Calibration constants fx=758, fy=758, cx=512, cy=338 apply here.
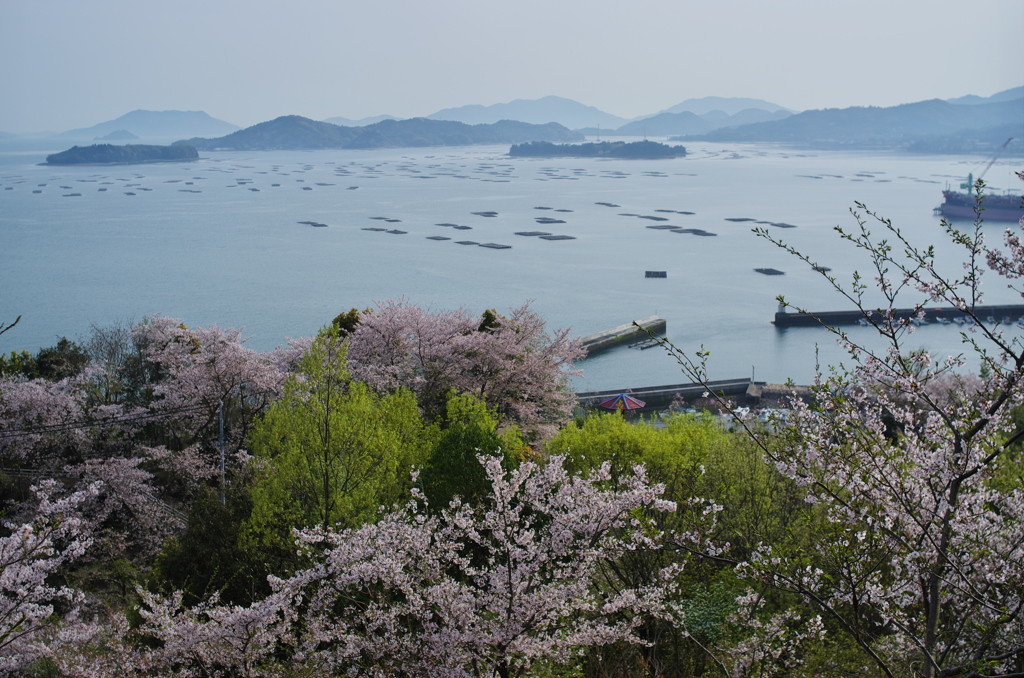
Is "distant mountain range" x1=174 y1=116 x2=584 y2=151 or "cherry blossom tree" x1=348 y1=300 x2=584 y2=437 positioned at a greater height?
"distant mountain range" x1=174 y1=116 x2=584 y2=151

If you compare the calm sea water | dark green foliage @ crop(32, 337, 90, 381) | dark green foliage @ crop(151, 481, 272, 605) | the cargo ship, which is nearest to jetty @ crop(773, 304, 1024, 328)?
the calm sea water

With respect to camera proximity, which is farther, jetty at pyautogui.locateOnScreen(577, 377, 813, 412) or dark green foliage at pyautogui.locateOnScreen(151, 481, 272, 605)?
jetty at pyautogui.locateOnScreen(577, 377, 813, 412)

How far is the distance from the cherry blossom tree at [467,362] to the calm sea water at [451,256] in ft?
30.8

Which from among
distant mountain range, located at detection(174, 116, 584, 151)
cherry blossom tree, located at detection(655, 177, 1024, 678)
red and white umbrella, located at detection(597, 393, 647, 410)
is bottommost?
red and white umbrella, located at detection(597, 393, 647, 410)

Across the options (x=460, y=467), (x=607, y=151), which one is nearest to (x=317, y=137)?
(x=607, y=151)

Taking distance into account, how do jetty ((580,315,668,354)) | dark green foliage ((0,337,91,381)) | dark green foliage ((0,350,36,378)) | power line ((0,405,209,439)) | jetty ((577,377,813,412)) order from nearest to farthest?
1. power line ((0,405,209,439))
2. dark green foliage ((0,350,36,378))
3. dark green foliage ((0,337,91,381))
4. jetty ((577,377,813,412))
5. jetty ((580,315,668,354))

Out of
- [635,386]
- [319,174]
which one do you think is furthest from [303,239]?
[319,174]

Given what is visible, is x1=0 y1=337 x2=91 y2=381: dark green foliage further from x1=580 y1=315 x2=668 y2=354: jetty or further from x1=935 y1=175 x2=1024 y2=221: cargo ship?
x1=935 y1=175 x2=1024 y2=221: cargo ship

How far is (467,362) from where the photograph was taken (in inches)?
582

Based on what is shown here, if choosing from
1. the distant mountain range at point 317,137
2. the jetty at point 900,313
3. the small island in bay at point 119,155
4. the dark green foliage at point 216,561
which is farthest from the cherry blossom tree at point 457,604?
the distant mountain range at point 317,137

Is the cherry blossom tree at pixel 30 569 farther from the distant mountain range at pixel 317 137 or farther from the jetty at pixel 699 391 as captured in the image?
the distant mountain range at pixel 317 137

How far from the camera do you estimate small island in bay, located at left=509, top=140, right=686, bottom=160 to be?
143 m

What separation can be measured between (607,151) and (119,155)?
86.1 metres

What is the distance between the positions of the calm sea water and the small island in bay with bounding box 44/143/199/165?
35.3 m
